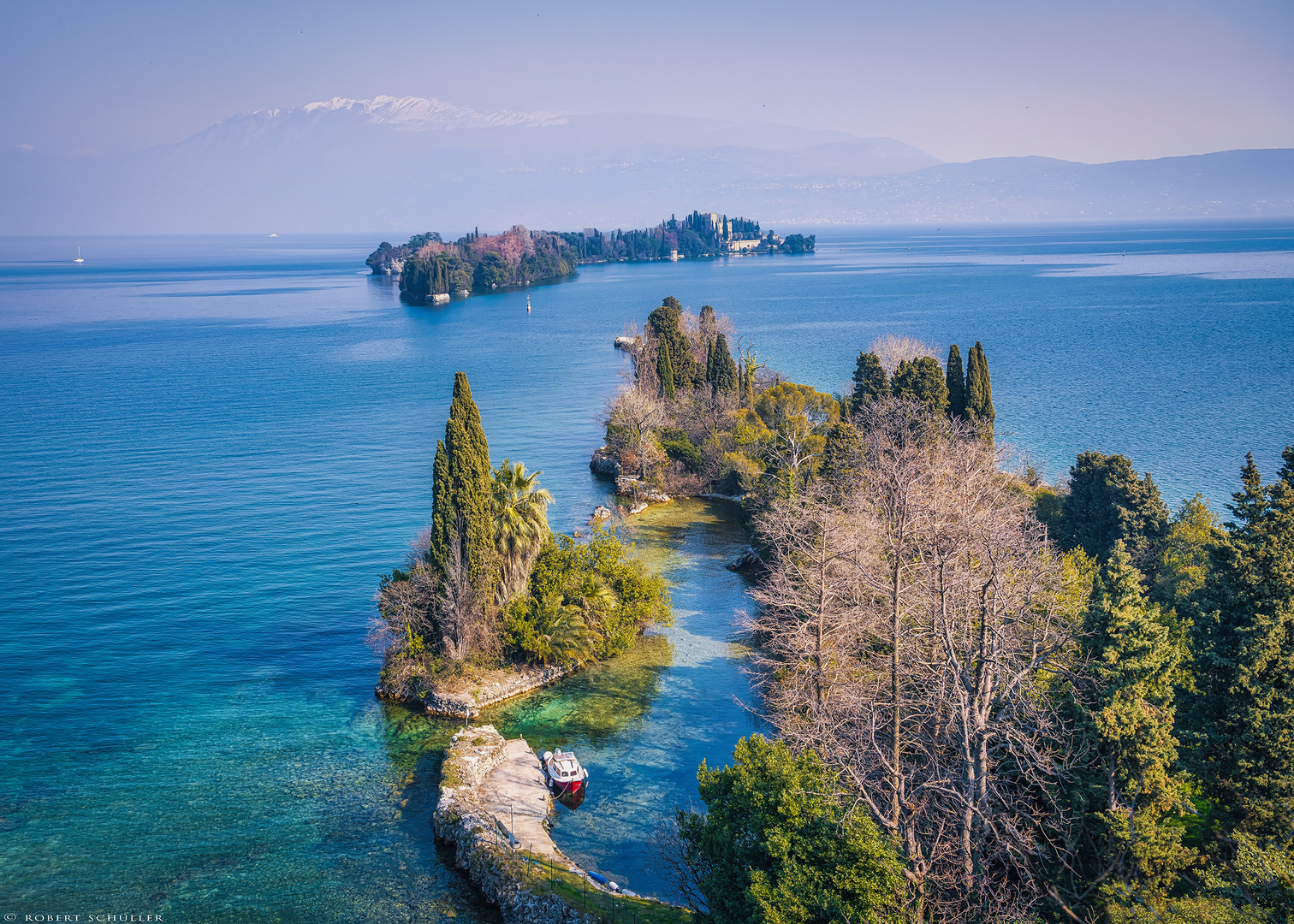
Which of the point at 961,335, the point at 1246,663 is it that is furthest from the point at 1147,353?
the point at 1246,663

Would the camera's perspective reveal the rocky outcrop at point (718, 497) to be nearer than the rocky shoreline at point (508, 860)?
No

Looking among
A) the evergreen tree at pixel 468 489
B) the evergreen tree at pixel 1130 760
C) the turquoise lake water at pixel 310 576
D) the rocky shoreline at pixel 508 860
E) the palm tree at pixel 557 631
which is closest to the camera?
the evergreen tree at pixel 1130 760

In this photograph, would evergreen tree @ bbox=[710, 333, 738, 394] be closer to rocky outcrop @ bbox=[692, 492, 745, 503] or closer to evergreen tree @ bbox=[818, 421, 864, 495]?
rocky outcrop @ bbox=[692, 492, 745, 503]

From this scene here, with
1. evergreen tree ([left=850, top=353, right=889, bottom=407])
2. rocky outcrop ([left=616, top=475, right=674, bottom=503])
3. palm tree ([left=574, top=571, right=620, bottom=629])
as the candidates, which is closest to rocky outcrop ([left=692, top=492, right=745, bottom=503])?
rocky outcrop ([left=616, top=475, right=674, bottom=503])

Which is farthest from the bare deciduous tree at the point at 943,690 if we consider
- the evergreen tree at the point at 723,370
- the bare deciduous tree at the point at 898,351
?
the evergreen tree at the point at 723,370

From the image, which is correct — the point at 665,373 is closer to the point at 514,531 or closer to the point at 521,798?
the point at 514,531

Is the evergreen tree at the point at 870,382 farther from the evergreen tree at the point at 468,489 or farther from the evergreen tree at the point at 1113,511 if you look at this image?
the evergreen tree at the point at 468,489

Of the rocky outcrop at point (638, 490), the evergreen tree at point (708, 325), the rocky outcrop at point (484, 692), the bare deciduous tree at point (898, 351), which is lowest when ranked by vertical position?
the rocky outcrop at point (484, 692)

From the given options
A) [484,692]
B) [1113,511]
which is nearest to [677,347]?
[1113,511]
